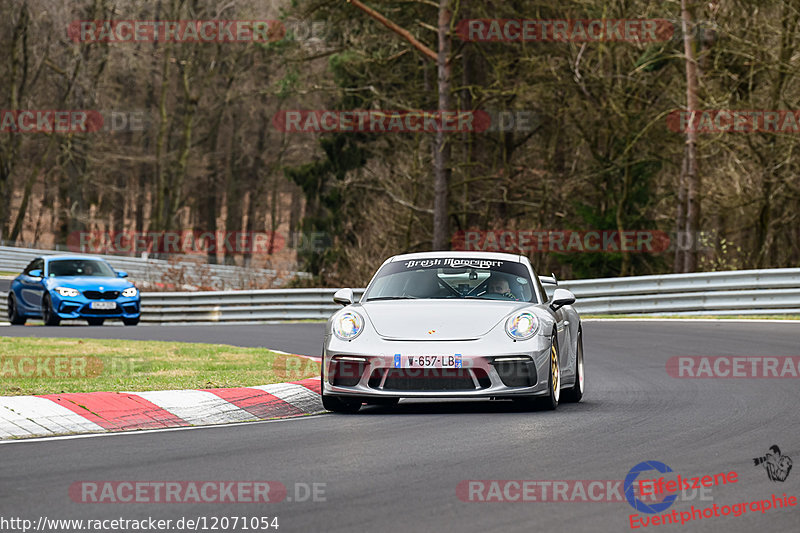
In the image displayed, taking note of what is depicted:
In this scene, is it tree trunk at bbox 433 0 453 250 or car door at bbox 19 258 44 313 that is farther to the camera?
tree trunk at bbox 433 0 453 250

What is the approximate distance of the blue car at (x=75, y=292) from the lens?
26.0m

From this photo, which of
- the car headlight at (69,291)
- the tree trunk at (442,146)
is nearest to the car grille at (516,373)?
the car headlight at (69,291)

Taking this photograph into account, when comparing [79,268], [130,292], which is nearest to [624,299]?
[130,292]

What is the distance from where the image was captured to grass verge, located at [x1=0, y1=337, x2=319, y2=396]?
11.8 m

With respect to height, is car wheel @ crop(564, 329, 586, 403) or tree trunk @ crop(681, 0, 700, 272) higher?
tree trunk @ crop(681, 0, 700, 272)

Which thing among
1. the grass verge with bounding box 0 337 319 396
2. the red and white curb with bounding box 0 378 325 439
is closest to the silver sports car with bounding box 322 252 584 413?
the red and white curb with bounding box 0 378 325 439

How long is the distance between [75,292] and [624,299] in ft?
38.0

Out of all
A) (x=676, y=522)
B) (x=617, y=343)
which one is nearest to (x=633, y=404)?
(x=676, y=522)

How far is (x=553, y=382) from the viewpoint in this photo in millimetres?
10406

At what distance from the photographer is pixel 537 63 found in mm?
35469

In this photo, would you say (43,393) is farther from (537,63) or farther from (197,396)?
(537,63)

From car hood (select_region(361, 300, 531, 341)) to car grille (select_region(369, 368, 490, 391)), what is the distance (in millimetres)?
269

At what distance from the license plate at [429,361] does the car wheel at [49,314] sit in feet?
58.4

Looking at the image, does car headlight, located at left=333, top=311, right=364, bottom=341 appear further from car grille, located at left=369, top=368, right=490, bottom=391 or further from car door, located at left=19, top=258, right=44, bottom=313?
car door, located at left=19, top=258, right=44, bottom=313
